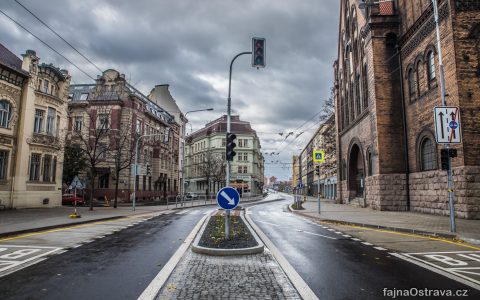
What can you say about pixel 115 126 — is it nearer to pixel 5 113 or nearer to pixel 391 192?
pixel 5 113

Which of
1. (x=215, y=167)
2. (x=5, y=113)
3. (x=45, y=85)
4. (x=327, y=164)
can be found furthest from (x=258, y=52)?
(x=215, y=167)

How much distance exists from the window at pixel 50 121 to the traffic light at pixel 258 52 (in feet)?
78.1

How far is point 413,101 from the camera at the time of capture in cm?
2292

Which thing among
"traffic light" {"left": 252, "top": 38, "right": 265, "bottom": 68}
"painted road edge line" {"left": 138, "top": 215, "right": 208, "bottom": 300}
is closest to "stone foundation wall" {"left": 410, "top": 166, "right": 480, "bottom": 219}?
"traffic light" {"left": 252, "top": 38, "right": 265, "bottom": 68}

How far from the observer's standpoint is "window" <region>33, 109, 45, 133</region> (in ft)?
90.5

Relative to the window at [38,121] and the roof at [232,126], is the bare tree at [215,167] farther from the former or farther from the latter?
the window at [38,121]

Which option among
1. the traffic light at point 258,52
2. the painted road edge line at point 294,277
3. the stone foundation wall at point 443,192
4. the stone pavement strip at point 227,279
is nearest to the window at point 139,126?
the stone foundation wall at point 443,192

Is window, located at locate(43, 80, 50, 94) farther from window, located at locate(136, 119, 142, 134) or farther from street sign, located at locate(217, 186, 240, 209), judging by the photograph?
street sign, located at locate(217, 186, 240, 209)

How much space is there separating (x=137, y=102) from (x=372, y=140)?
29895 millimetres

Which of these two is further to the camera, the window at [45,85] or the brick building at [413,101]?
the window at [45,85]

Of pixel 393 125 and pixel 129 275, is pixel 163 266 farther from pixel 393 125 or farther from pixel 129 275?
pixel 393 125

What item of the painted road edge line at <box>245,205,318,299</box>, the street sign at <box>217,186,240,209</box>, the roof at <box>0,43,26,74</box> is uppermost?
the roof at <box>0,43,26,74</box>

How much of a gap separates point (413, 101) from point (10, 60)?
2861 centimetres

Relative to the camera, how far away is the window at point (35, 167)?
2710 centimetres
